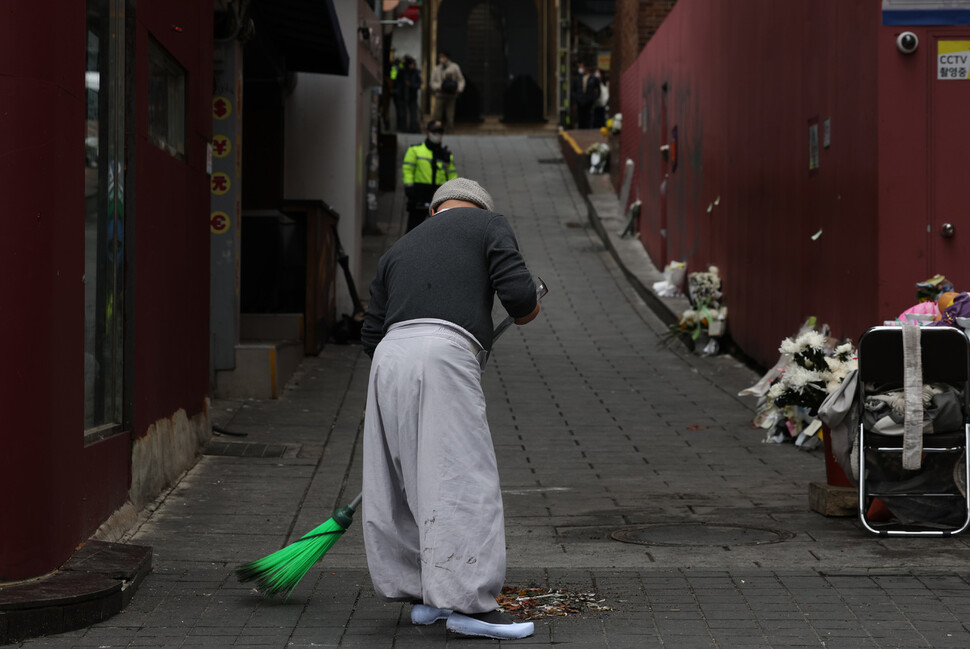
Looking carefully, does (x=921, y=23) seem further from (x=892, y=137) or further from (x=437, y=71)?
(x=437, y=71)

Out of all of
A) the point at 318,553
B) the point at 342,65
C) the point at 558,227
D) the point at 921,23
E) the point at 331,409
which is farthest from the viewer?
the point at 558,227

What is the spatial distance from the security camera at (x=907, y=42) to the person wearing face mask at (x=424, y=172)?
8514 mm

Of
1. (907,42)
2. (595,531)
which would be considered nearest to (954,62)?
(907,42)

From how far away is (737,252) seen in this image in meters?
14.1

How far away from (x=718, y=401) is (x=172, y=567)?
21.8 feet

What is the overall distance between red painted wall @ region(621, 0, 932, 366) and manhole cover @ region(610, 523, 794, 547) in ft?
8.92

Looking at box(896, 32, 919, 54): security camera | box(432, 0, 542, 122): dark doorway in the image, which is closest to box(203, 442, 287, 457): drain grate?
box(896, 32, 919, 54): security camera

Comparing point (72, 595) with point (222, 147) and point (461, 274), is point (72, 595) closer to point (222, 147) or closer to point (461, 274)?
point (461, 274)

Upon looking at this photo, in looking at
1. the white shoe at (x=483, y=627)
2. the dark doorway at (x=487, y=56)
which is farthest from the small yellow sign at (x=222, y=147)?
the dark doorway at (x=487, y=56)

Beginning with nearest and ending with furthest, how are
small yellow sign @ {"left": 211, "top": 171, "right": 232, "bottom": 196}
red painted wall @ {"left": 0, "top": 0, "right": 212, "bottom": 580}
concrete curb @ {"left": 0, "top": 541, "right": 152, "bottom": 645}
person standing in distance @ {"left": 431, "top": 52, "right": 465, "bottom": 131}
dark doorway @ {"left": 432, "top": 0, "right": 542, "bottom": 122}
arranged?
1. concrete curb @ {"left": 0, "top": 541, "right": 152, "bottom": 645}
2. red painted wall @ {"left": 0, "top": 0, "right": 212, "bottom": 580}
3. small yellow sign @ {"left": 211, "top": 171, "right": 232, "bottom": 196}
4. person standing in distance @ {"left": 431, "top": 52, "right": 465, "bottom": 131}
5. dark doorway @ {"left": 432, "top": 0, "right": 542, "bottom": 122}

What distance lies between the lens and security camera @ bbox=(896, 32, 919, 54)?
891 centimetres

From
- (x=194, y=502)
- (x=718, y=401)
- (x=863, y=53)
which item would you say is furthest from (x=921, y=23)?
(x=194, y=502)

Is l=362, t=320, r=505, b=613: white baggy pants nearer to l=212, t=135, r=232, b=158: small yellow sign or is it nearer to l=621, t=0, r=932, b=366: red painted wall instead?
l=621, t=0, r=932, b=366: red painted wall

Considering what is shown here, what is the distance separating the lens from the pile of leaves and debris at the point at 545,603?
5.19 m
